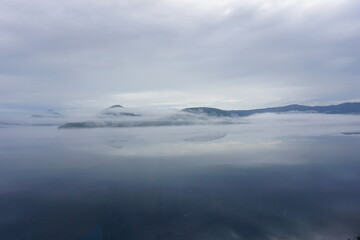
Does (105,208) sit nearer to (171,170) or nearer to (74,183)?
(74,183)

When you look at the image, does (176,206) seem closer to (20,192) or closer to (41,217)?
(41,217)

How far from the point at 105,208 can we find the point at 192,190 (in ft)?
25.7

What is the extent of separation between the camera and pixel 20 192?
2359 centimetres

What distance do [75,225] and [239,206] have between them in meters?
11.7

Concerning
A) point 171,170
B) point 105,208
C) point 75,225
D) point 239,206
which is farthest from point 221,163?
point 75,225

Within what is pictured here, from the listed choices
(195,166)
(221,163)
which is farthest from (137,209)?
(221,163)

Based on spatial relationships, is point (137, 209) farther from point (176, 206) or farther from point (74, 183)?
point (74, 183)

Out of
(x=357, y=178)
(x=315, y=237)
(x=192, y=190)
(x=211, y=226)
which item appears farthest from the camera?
(x=357, y=178)

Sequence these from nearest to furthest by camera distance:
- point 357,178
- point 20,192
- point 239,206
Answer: point 239,206 < point 20,192 < point 357,178

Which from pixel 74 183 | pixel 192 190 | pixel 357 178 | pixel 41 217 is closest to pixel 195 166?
pixel 192 190

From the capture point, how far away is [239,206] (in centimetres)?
1820

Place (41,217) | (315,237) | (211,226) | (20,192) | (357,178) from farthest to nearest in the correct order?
(357,178) < (20,192) < (41,217) < (211,226) < (315,237)

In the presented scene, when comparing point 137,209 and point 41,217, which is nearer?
point 41,217

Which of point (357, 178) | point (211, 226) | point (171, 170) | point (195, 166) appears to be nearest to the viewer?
point (211, 226)
